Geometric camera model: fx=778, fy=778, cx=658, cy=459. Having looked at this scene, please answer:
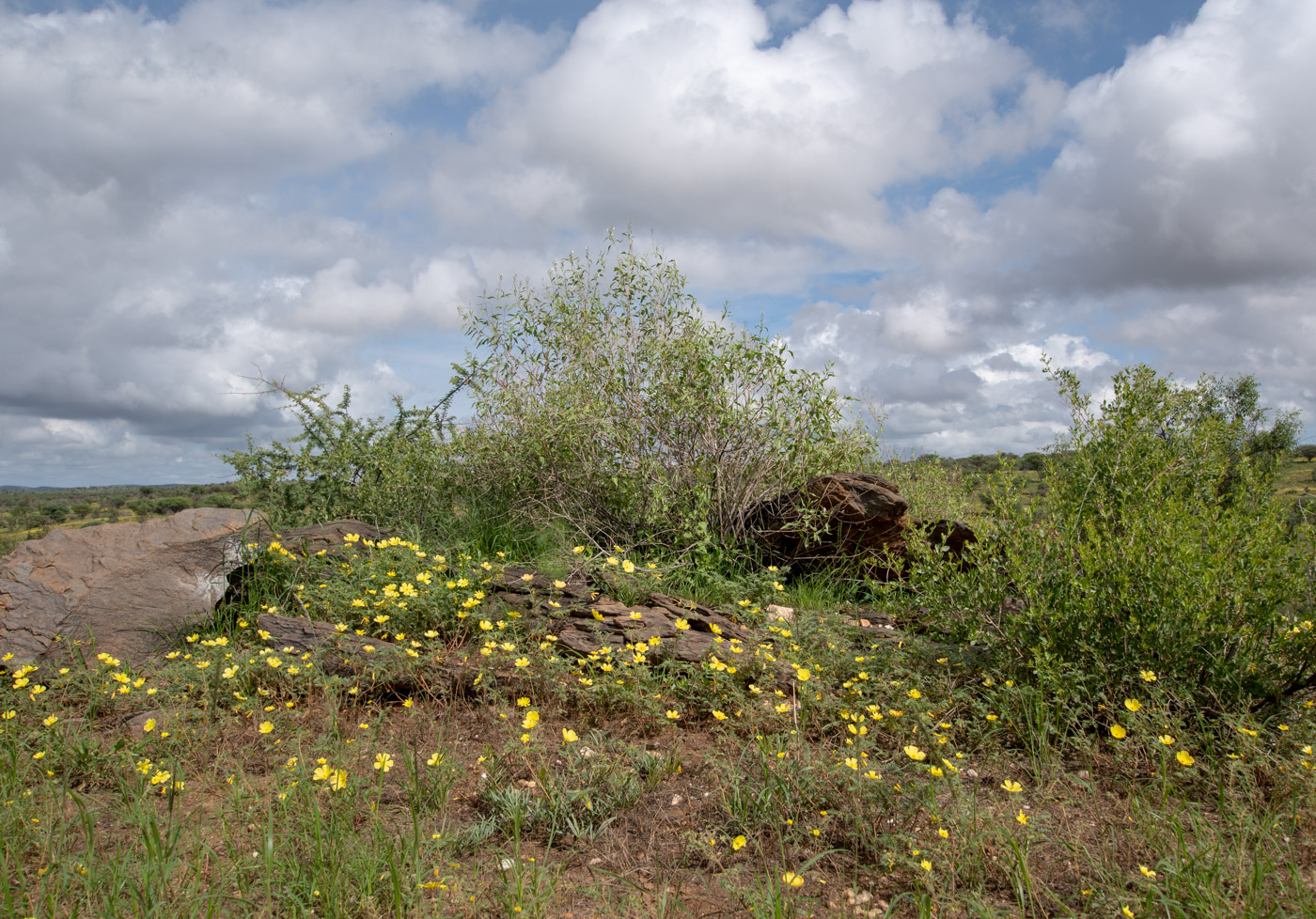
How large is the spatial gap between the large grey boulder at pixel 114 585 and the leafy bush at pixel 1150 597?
4870mm

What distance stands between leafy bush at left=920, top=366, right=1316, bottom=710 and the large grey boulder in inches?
192

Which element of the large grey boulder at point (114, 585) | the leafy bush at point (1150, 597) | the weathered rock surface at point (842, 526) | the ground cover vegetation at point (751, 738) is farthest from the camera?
the weathered rock surface at point (842, 526)

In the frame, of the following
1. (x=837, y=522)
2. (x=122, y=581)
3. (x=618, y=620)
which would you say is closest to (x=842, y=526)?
(x=837, y=522)

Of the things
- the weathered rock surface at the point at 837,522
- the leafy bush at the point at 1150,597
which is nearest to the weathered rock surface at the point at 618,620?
the leafy bush at the point at 1150,597

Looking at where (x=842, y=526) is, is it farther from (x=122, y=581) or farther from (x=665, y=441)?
(x=122, y=581)

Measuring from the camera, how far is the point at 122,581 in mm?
5344

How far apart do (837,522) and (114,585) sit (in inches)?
207

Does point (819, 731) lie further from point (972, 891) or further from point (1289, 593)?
point (1289, 593)

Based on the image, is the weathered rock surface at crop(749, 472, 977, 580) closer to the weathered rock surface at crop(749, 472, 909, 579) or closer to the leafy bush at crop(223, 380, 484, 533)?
the weathered rock surface at crop(749, 472, 909, 579)

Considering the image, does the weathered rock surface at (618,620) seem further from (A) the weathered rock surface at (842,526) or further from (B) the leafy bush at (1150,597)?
(A) the weathered rock surface at (842,526)

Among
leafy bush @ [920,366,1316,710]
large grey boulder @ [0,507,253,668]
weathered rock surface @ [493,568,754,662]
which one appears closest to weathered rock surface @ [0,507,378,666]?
large grey boulder @ [0,507,253,668]

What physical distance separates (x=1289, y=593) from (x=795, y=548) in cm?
339

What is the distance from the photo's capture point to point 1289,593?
3508 millimetres

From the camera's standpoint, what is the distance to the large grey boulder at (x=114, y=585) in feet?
16.2
